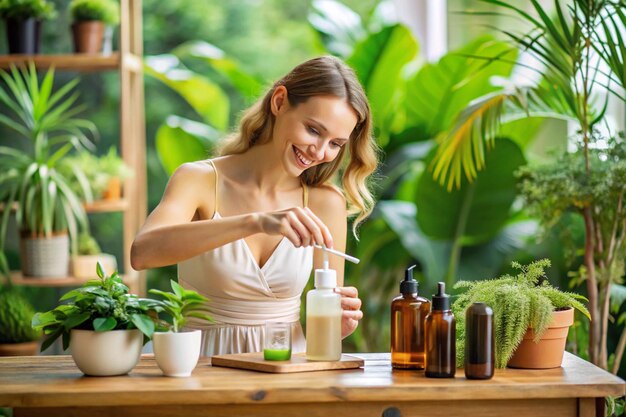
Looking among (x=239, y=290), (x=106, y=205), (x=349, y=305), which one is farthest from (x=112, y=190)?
(x=349, y=305)

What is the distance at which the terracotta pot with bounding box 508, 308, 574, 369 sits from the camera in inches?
73.2

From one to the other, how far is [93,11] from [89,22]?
0.19 feet

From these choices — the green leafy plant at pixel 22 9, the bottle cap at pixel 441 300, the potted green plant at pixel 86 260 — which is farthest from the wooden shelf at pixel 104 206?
the bottle cap at pixel 441 300

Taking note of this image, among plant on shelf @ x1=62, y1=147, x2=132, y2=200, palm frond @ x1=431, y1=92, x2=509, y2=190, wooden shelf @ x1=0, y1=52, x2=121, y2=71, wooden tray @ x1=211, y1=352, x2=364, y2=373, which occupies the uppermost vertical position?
wooden shelf @ x1=0, y1=52, x2=121, y2=71

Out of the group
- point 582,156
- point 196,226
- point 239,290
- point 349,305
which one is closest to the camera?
point 196,226

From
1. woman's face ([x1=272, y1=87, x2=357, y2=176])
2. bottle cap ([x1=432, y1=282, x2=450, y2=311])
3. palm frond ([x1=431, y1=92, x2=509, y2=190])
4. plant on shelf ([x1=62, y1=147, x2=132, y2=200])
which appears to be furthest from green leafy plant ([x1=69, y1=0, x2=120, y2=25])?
bottle cap ([x1=432, y1=282, x2=450, y2=311])

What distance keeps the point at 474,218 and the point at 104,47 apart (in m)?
2.01

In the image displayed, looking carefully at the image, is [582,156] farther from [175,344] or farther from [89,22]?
[89,22]

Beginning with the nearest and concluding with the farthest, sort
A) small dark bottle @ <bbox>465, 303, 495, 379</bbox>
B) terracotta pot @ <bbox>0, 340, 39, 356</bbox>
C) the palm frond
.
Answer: small dark bottle @ <bbox>465, 303, 495, 379</bbox> < the palm frond < terracotta pot @ <bbox>0, 340, 39, 356</bbox>

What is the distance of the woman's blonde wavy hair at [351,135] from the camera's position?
2.22m

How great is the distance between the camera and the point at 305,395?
5.39ft

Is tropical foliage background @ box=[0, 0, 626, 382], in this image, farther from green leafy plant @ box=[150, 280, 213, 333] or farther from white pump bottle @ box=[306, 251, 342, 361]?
green leafy plant @ box=[150, 280, 213, 333]

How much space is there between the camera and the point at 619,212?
2986mm

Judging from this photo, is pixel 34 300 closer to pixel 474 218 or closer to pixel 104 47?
pixel 104 47
